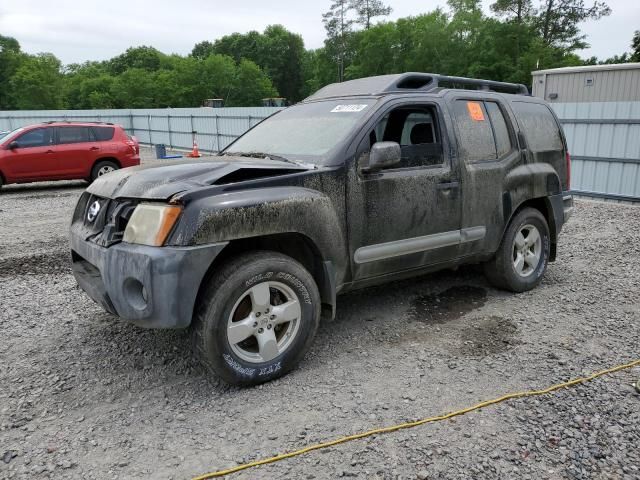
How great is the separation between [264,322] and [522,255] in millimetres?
2963

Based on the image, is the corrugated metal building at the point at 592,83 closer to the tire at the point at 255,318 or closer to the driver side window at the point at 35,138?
the tire at the point at 255,318


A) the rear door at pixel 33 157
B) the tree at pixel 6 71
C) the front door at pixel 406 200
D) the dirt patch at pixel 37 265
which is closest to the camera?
the front door at pixel 406 200

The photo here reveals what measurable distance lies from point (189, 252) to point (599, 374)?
2.77 meters

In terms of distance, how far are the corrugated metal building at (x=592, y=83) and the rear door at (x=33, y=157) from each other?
42.6 feet

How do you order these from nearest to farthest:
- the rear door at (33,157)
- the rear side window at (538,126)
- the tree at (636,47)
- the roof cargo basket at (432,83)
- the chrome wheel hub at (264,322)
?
the chrome wheel hub at (264,322) → the roof cargo basket at (432,83) → the rear side window at (538,126) → the rear door at (33,157) → the tree at (636,47)

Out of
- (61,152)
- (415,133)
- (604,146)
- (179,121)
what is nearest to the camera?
(415,133)

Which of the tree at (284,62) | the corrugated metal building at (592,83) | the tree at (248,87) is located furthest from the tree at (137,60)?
the corrugated metal building at (592,83)

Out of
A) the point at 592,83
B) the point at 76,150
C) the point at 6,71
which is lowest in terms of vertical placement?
the point at 76,150

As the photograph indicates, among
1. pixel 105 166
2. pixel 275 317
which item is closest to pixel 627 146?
pixel 275 317

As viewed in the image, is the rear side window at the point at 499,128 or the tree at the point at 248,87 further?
the tree at the point at 248,87

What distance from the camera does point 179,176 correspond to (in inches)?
130

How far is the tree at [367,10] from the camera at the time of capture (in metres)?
67.2

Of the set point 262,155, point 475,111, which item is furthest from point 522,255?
point 262,155

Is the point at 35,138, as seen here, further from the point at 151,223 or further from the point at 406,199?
the point at 406,199
